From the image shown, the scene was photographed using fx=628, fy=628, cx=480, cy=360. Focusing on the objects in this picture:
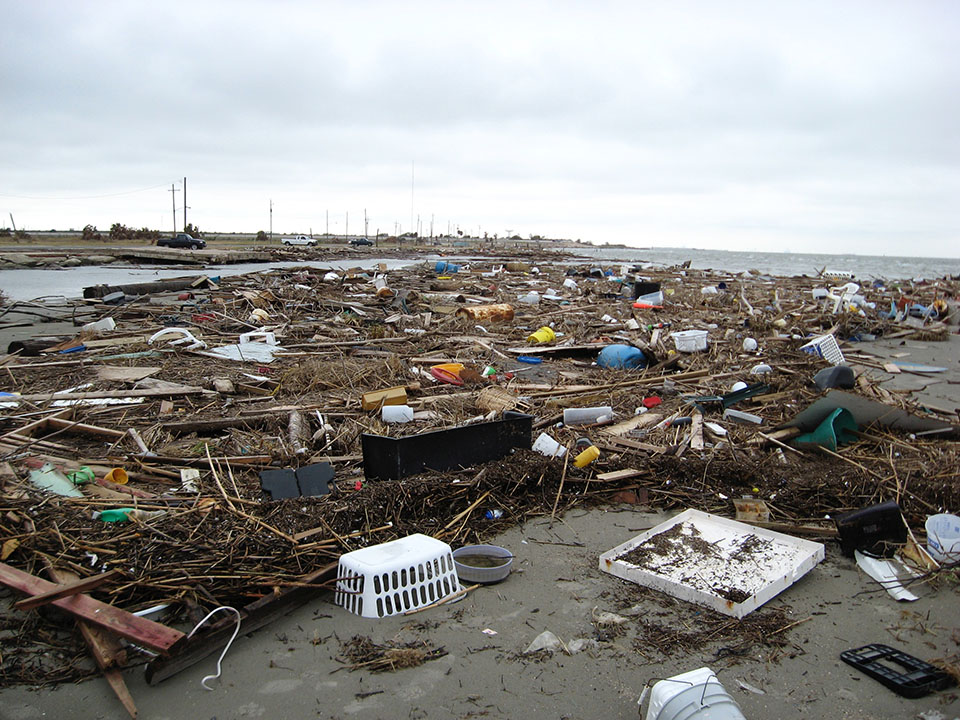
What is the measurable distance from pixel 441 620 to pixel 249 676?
892 mm

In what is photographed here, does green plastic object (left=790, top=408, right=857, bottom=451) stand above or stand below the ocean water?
below

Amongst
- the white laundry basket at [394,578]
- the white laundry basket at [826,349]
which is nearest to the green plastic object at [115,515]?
the white laundry basket at [394,578]

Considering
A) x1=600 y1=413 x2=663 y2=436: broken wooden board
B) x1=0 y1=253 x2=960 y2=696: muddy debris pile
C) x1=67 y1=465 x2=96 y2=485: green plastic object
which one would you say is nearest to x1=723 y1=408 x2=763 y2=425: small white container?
x1=0 y1=253 x2=960 y2=696: muddy debris pile

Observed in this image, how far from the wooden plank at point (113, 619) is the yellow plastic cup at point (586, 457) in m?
3.08

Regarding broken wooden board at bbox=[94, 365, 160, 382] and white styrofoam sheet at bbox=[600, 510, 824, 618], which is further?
broken wooden board at bbox=[94, 365, 160, 382]

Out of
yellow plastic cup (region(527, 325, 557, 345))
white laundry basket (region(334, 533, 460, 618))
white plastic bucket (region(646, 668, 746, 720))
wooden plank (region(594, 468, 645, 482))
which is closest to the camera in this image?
white plastic bucket (region(646, 668, 746, 720))

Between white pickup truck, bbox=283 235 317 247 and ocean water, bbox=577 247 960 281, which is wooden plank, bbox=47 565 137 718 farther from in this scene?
white pickup truck, bbox=283 235 317 247

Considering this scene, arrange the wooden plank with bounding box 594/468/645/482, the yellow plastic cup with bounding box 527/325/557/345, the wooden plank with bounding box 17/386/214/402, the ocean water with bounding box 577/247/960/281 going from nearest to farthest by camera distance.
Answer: the wooden plank with bounding box 594/468/645/482, the wooden plank with bounding box 17/386/214/402, the yellow plastic cup with bounding box 527/325/557/345, the ocean water with bounding box 577/247/960/281

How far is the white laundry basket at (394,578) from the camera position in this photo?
10.1 ft

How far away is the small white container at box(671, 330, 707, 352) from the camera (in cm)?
986

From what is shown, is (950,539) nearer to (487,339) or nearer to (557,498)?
(557,498)

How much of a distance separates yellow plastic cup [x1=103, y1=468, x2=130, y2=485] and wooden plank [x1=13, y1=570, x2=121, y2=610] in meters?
1.53

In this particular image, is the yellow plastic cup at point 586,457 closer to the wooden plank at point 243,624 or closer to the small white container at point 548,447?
the small white container at point 548,447

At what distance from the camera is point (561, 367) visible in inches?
363
